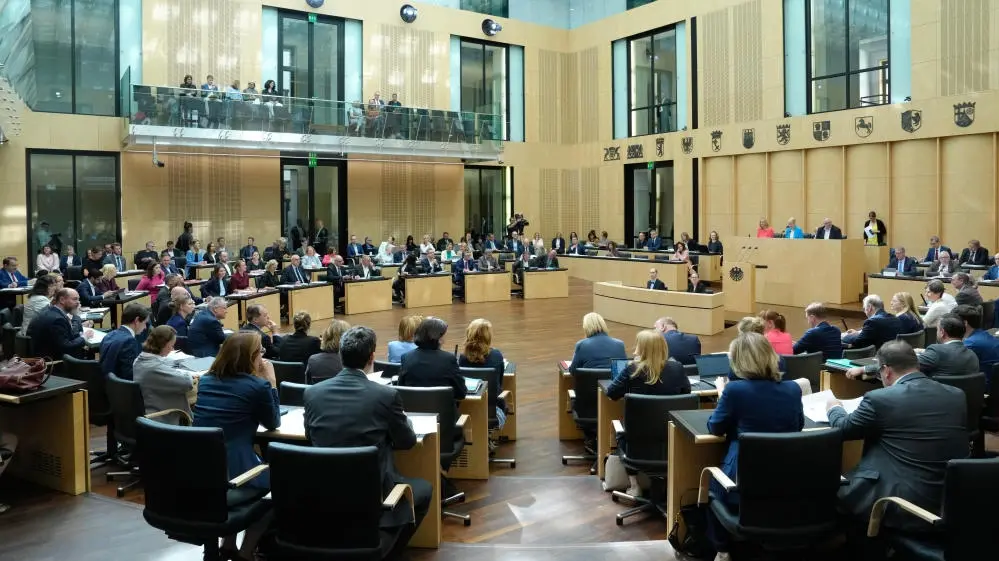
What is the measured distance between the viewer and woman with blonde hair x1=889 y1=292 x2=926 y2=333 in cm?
705

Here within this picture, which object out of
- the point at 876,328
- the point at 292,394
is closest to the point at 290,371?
the point at 292,394

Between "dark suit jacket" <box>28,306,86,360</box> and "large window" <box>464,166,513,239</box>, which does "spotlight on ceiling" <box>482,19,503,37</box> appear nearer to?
"large window" <box>464,166,513,239</box>

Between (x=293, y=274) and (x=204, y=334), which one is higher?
(x=293, y=274)

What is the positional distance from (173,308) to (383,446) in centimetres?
476

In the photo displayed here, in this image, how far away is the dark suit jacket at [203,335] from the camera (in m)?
6.92

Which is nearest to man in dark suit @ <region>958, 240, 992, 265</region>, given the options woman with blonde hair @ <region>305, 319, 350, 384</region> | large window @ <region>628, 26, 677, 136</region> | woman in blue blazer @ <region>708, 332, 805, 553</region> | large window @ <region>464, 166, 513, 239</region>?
large window @ <region>628, 26, 677, 136</region>

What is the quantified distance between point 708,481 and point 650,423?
0.90 metres

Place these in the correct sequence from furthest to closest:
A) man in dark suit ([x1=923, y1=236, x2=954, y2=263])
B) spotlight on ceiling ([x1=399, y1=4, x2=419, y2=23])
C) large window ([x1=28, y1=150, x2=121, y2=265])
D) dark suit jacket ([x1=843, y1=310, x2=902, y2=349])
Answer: spotlight on ceiling ([x1=399, y1=4, x2=419, y2=23]) → large window ([x1=28, y1=150, x2=121, y2=265]) → man in dark suit ([x1=923, y1=236, x2=954, y2=263]) → dark suit jacket ([x1=843, y1=310, x2=902, y2=349])

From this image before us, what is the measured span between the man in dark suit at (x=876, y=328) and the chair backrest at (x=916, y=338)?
0.35ft

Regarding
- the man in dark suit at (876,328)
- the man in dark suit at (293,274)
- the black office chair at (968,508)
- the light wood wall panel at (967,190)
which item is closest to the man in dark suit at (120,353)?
the black office chair at (968,508)

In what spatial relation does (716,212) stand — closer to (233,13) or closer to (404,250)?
(404,250)

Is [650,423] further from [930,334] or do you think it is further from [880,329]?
[930,334]

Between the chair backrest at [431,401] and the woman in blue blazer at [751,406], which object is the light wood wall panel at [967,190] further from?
the chair backrest at [431,401]

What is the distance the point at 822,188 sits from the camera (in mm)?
17656
